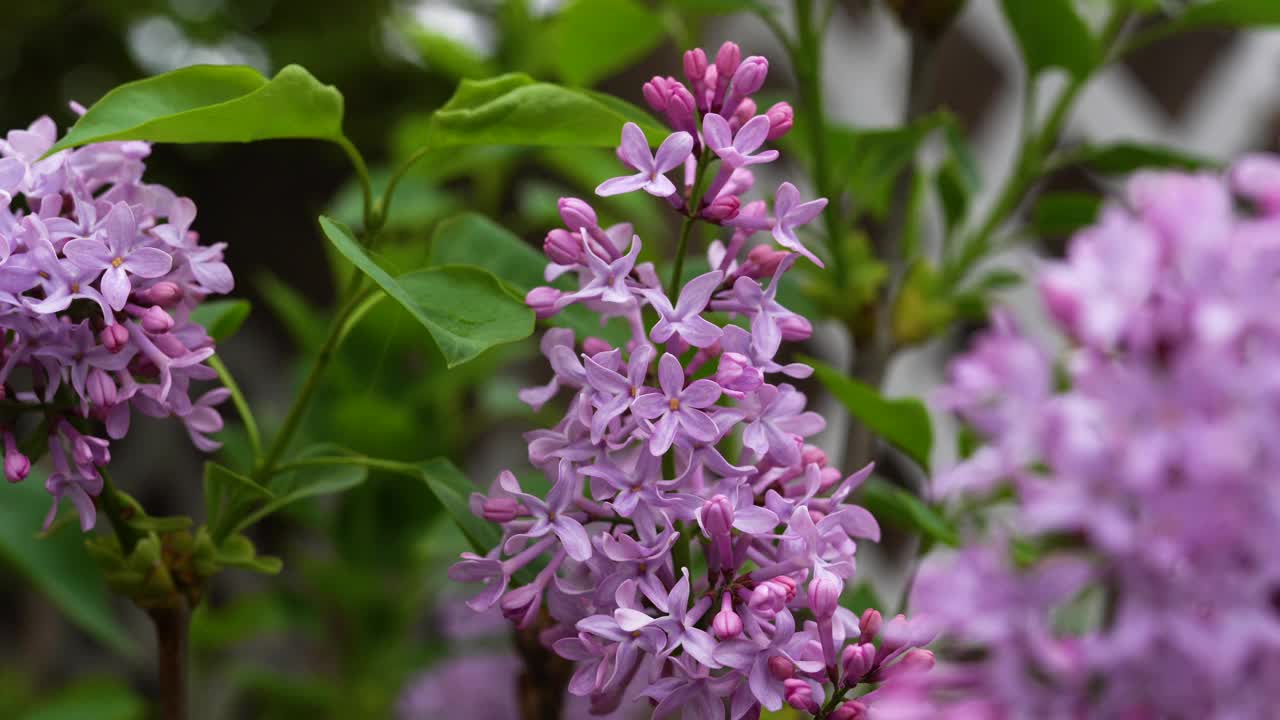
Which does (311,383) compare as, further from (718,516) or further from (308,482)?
(718,516)

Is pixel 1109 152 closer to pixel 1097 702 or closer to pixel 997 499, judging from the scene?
pixel 997 499

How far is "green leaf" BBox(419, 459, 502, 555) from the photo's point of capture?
37 cm

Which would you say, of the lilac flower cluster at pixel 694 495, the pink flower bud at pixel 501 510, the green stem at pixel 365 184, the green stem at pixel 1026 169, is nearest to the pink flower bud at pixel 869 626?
the lilac flower cluster at pixel 694 495

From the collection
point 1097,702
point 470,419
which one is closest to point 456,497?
point 1097,702

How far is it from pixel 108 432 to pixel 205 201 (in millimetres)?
979

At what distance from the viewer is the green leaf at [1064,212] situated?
62cm

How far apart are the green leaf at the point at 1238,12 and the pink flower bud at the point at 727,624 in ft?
1.40

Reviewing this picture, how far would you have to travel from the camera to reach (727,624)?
0.31 metres

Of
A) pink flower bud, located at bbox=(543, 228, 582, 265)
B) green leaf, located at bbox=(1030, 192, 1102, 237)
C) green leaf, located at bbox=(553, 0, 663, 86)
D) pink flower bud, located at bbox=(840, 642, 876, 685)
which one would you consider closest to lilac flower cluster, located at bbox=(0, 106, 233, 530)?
pink flower bud, located at bbox=(543, 228, 582, 265)

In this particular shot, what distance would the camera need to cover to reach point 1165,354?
23 cm

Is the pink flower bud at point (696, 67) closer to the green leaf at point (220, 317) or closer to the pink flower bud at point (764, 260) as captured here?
the pink flower bud at point (764, 260)

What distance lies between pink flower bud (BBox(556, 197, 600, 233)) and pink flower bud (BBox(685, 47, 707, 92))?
51mm

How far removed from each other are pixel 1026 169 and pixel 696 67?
1.19ft

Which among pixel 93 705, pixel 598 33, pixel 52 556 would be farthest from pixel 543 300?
pixel 93 705
